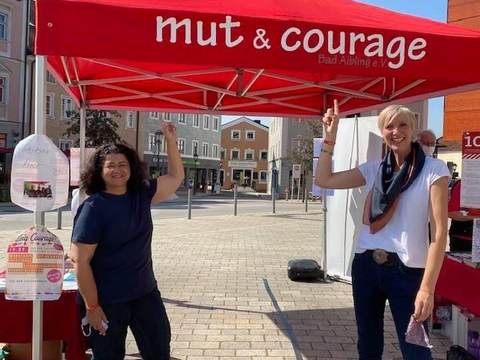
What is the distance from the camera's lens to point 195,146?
169 feet

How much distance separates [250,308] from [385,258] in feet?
10.0

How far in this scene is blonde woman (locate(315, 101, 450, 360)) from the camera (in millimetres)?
2389

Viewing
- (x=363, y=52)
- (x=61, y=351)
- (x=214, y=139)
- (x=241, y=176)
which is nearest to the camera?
(x=363, y=52)

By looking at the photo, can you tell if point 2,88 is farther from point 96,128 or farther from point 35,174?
point 35,174

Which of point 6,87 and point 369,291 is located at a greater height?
point 6,87

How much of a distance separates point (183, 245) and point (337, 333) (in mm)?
5808

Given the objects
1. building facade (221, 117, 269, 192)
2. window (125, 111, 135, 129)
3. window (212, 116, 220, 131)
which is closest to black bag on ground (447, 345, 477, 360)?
window (125, 111, 135, 129)

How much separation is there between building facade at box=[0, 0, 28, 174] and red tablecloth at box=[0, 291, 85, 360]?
2738cm

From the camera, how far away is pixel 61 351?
131 inches

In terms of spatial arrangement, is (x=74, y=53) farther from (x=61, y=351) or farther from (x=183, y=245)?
(x=183, y=245)

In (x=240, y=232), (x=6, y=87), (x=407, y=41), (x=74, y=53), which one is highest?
(x=6, y=87)

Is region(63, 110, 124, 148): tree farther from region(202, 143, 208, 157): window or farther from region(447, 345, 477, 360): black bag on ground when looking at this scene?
region(447, 345, 477, 360): black bag on ground

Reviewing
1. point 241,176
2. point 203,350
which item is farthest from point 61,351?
point 241,176

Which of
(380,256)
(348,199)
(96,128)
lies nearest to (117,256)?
(380,256)
